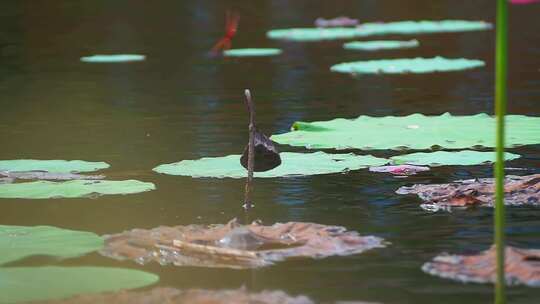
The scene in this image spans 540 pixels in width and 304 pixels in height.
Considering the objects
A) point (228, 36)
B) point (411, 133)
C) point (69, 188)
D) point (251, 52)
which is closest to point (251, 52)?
point (251, 52)

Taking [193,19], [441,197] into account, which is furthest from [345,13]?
[441,197]

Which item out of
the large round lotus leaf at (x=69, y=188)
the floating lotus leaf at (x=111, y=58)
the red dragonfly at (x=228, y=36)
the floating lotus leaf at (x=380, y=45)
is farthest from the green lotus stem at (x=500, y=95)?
the floating lotus leaf at (x=380, y=45)

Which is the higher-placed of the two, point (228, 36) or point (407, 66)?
point (228, 36)

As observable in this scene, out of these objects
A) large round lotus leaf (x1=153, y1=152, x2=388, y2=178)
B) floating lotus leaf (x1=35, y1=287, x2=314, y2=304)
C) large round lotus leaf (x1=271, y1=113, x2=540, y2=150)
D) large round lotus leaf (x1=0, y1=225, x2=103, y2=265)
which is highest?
large round lotus leaf (x1=271, y1=113, x2=540, y2=150)

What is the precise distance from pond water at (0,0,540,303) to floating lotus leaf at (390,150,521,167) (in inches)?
1.3

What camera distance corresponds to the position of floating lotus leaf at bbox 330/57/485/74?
6.62 m

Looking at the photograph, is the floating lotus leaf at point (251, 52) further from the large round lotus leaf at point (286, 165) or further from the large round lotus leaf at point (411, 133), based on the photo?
the large round lotus leaf at point (286, 165)

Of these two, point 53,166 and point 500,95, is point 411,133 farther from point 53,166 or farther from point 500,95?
point 500,95

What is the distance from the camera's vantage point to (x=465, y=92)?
5.63 m

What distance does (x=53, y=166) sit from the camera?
341 centimetres

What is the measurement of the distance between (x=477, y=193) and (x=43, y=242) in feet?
3.50

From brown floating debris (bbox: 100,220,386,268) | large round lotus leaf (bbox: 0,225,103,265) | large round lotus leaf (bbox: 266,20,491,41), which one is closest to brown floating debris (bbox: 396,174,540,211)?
brown floating debris (bbox: 100,220,386,268)

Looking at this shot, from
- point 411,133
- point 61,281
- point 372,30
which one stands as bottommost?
point 61,281

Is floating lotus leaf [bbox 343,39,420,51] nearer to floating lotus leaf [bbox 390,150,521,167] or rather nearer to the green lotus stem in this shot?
floating lotus leaf [bbox 390,150,521,167]
